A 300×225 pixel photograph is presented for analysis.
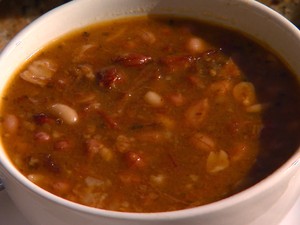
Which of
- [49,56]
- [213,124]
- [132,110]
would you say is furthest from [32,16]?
[213,124]

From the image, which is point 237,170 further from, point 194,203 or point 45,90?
point 45,90

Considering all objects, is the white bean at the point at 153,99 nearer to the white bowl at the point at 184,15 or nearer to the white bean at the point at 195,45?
the white bean at the point at 195,45

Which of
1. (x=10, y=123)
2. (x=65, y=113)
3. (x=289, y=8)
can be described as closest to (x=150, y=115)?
(x=65, y=113)

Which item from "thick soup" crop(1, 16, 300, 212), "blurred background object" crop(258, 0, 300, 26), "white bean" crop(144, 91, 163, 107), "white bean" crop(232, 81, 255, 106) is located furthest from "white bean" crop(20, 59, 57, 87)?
"blurred background object" crop(258, 0, 300, 26)

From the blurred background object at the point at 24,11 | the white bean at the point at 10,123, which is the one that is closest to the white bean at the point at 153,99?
the white bean at the point at 10,123

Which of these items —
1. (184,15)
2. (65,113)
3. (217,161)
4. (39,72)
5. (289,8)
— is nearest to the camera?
(217,161)

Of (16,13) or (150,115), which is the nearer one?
(150,115)

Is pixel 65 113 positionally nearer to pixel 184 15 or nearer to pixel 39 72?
pixel 39 72
